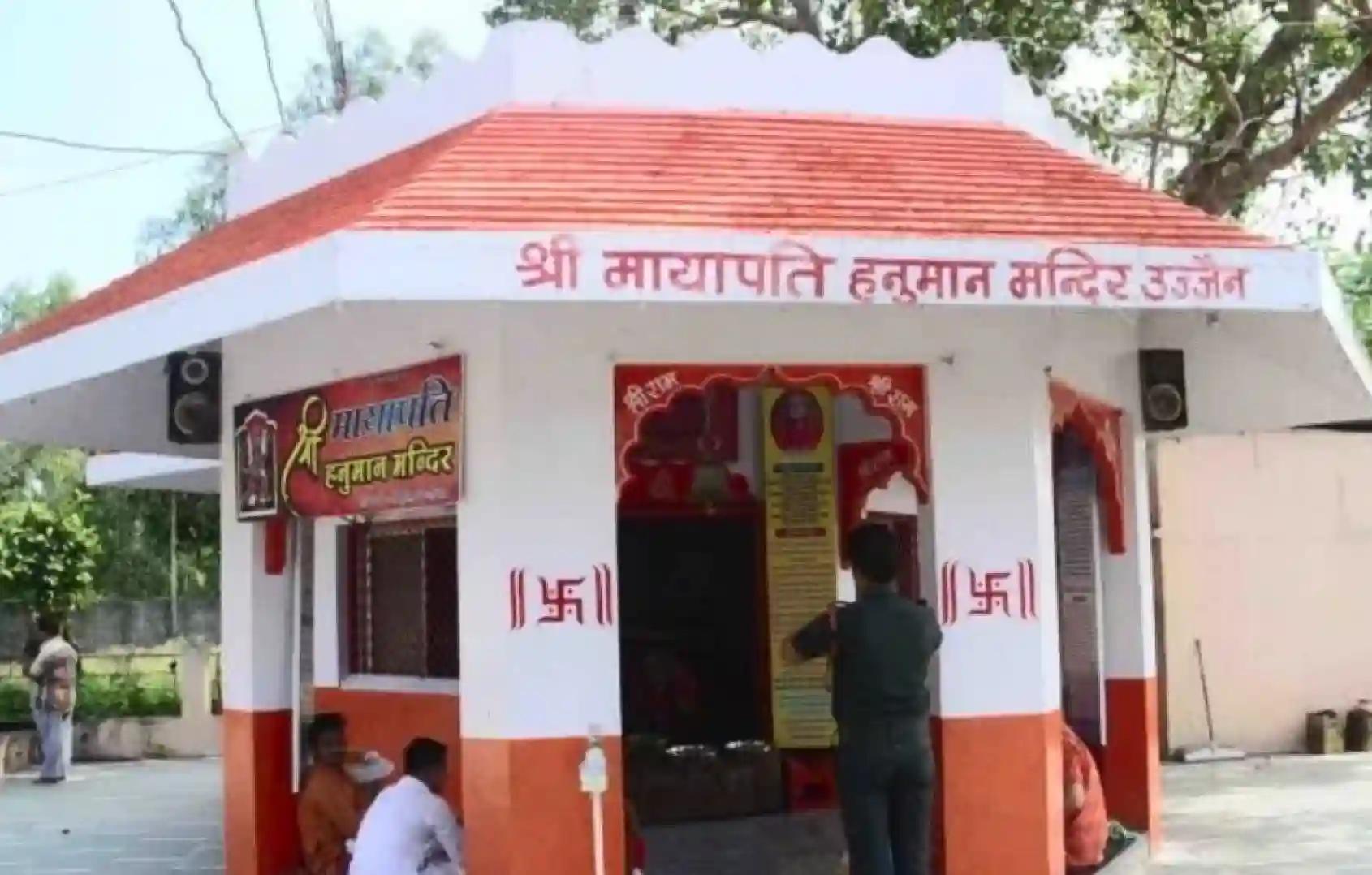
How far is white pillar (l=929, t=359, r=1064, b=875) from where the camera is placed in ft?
25.7

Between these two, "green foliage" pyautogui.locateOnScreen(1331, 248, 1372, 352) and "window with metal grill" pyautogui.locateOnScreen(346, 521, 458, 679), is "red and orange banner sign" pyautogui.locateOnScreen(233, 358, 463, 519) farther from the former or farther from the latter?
"green foliage" pyautogui.locateOnScreen(1331, 248, 1372, 352)

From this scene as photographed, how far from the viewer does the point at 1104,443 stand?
376 inches

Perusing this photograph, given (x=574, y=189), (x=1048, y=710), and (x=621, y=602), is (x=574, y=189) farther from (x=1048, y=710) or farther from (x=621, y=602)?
(x=621, y=602)

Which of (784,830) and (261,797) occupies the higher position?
(261,797)

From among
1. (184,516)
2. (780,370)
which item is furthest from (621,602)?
(184,516)

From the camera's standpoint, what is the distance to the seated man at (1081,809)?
8.51 metres

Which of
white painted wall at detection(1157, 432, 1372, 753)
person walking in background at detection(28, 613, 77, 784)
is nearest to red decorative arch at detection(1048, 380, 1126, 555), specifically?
white painted wall at detection(1157, 432, 1372, 753)

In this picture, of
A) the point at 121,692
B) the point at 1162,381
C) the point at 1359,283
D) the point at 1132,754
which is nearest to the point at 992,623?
the point at 1162,381

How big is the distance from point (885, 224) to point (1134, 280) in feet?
3.46

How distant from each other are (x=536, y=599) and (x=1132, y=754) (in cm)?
437

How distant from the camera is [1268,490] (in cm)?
1561

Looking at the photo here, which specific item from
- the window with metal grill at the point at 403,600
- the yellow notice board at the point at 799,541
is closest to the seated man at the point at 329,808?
the window with metal grill at the point at 403,600

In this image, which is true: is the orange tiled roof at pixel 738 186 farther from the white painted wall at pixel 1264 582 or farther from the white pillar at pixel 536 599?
the white painted wall at pixel 1264 582

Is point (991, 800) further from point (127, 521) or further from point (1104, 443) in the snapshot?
point (127, 521)
